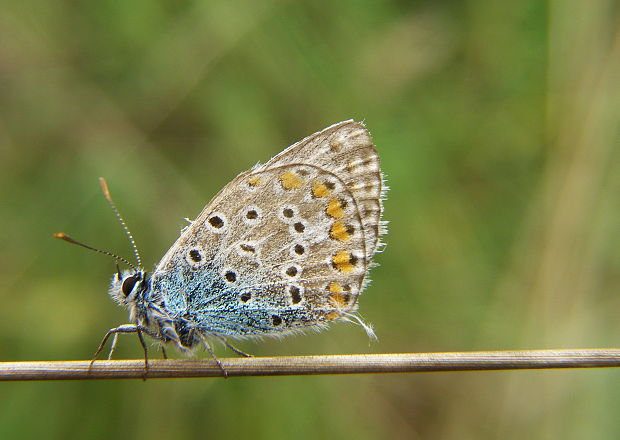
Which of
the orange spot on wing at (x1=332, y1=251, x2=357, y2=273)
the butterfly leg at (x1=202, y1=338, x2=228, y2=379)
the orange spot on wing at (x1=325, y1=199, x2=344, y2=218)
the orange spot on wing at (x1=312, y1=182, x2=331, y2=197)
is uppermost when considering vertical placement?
the orange spot on wing at (x1=312, y1=182, x2=331, y2=197)

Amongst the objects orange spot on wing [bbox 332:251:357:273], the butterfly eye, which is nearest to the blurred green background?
the butterfly eye

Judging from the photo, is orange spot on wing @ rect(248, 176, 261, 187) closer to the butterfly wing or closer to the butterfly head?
the butterfly wing

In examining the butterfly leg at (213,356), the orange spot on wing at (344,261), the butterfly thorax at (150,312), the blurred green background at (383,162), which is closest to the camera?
the butterfly leg at (213,356)

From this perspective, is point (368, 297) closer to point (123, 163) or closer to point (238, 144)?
point (238, 144)

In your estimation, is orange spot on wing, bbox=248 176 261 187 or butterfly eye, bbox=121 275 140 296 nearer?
butterfly eye, bbox=121 275 140 296

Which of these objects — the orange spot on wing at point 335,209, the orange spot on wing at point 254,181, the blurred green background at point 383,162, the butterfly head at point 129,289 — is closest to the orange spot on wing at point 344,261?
the orange spot on wing at point 335,209

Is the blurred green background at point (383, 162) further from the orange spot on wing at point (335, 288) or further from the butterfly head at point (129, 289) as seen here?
the orange spot on wing at point (335, 288)

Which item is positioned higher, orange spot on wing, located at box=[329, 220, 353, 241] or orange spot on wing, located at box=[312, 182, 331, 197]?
orange spot on wing, located at box=[312, 182, 331, 197]

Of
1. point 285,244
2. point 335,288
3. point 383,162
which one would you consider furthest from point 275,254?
point 383,162

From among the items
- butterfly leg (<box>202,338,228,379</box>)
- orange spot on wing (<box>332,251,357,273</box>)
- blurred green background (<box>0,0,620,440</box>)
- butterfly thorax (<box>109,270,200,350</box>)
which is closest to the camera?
butterfly leg (<box>202,338,228,379</box>)
